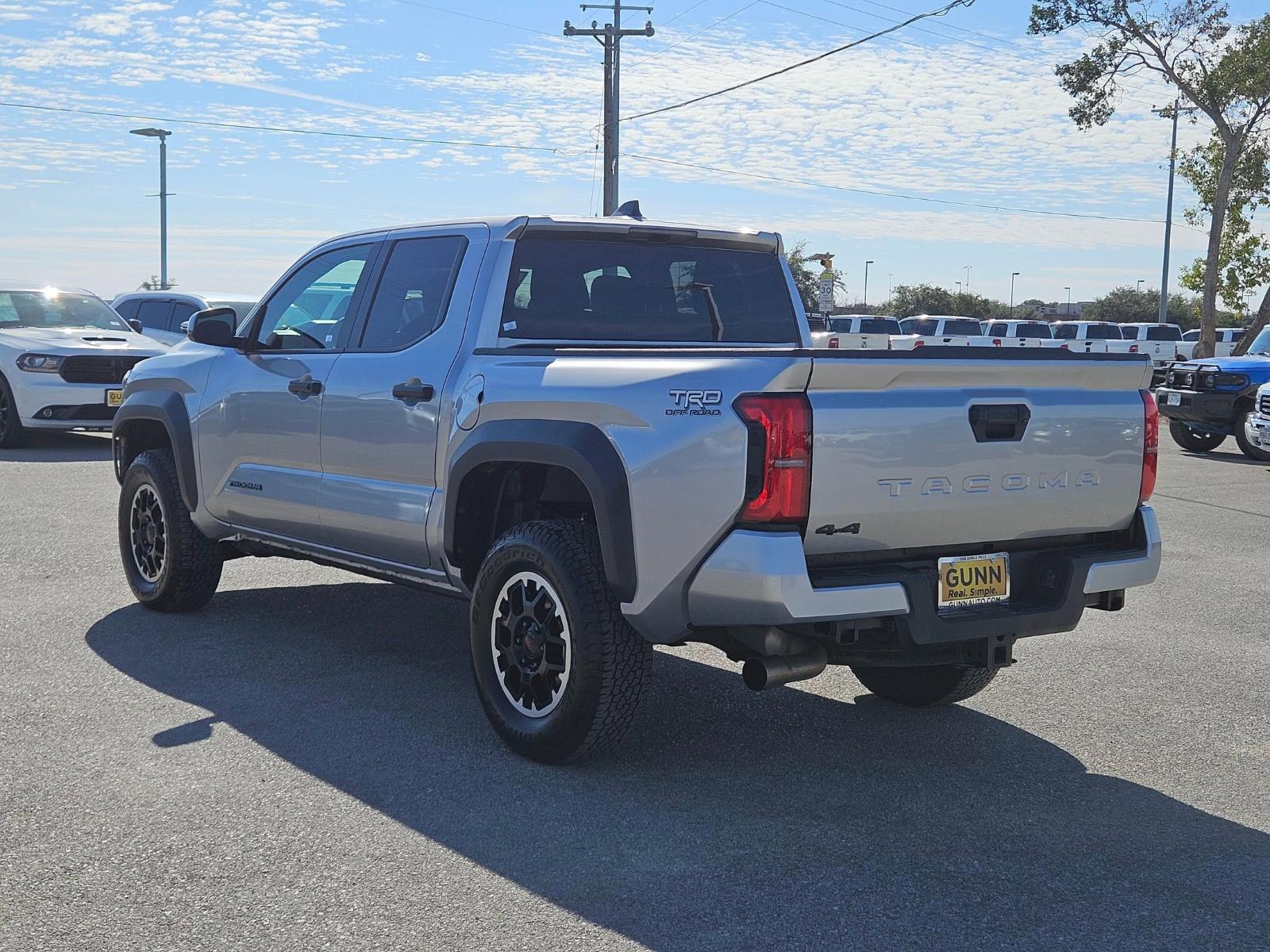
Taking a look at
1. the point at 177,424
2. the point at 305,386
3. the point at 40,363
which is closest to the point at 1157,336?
the point at 40,363

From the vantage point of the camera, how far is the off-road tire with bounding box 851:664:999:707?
565cm

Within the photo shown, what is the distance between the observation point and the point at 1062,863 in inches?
163

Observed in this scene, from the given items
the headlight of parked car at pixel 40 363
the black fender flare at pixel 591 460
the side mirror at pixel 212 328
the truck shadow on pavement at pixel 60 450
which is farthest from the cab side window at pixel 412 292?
the headlight of parked car at pixel 40 363

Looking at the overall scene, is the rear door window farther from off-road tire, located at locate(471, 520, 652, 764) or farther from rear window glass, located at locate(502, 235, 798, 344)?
off-road tire, located at locate(471, 520, 652, 764)

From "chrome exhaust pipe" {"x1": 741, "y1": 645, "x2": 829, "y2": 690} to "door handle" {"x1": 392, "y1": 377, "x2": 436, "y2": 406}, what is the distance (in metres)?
1.78

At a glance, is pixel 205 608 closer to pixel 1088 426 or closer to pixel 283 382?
pixel 283 382

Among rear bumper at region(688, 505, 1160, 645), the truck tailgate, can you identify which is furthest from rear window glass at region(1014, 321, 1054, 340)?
rear bumper at region(688, 505, 1160, 645)

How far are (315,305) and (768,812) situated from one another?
342cm

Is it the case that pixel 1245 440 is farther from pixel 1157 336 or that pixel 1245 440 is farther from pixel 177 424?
pixel 1157 336

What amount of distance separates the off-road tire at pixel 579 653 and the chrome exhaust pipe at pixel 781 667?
A: 430 mm

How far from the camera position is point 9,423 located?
16.0 m

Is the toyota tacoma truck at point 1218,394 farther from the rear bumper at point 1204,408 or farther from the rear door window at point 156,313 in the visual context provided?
the rear door window at point 156,313

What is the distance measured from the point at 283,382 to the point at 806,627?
3.11m

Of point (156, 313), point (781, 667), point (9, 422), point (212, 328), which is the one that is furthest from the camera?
point (156, 313)
